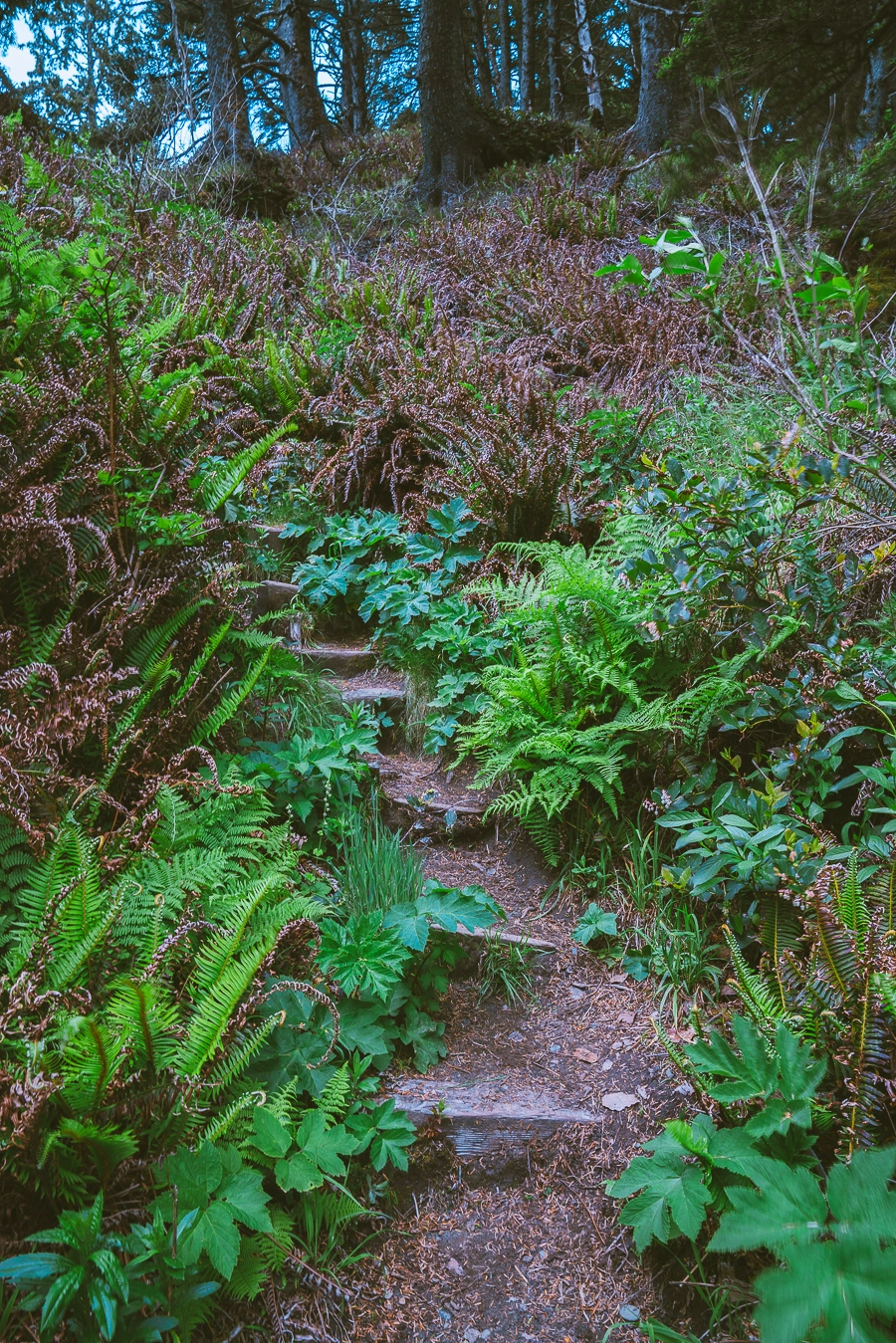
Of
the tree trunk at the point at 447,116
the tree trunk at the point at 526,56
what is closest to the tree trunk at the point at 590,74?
the tree trunk at the point at 526,56

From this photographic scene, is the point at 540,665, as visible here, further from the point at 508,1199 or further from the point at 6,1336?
the point at 6,1336

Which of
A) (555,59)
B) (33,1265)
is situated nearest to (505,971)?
(33,1265)

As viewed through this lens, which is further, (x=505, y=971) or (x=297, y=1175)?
(x=505, y=971)

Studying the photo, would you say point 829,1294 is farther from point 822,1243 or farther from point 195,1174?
point 195,1174

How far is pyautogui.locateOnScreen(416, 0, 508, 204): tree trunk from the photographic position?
8.97m

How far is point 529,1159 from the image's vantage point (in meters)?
2.12

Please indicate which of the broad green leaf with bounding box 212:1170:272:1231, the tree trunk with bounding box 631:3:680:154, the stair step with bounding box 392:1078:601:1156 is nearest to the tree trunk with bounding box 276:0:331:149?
the tree trunk with bounding box 631:3:680:154

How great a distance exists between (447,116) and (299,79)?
15.8 feet

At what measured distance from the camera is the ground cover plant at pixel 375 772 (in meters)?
1.61

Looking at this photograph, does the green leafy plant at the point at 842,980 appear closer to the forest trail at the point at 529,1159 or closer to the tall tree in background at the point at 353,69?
the forest trail at the point at 529,1159

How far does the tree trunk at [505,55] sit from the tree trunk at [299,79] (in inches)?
247

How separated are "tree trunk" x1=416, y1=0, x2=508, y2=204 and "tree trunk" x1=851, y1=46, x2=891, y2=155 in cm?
488

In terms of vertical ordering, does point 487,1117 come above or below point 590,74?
below

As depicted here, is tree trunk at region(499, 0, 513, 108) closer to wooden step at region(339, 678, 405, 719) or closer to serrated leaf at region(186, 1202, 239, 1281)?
wooden step at region(339, 678, 405, 719)
